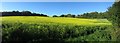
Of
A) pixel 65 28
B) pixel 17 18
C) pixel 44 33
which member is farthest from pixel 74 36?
pixel 17 18

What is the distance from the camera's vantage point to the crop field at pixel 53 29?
11250mm

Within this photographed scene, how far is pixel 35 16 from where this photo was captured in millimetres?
14461

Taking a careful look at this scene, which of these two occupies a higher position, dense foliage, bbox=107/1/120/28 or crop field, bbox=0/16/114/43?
dense foliage, bbox=107/1/120/28

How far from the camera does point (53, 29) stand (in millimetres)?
13930

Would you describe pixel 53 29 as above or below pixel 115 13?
below

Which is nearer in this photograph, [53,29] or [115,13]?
[115,13]

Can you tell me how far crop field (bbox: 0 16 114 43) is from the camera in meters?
11.2

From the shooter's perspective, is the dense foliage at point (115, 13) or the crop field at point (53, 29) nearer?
the crop field at point (53, 29)

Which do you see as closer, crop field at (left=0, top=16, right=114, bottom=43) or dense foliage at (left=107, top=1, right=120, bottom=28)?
crop field at (left=0, top=16, right=114, bottom=43)

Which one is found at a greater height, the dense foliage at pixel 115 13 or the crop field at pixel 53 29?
the dense foliage at pixel 115 13

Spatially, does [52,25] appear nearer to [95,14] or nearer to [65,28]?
[65,28]

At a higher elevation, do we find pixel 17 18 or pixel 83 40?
pixel 17 18

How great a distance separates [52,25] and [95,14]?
2.65 m

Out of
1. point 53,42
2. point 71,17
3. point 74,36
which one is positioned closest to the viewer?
point 53,42
